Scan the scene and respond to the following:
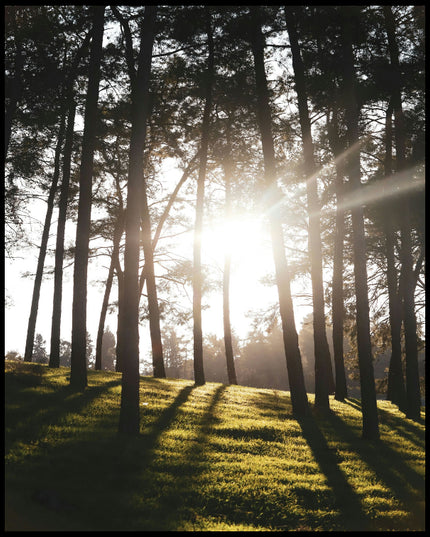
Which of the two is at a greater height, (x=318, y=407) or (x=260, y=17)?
(x=260, y=17)

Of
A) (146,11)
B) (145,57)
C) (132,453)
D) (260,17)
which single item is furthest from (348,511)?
(260,17)

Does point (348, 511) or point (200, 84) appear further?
point (200, 84)

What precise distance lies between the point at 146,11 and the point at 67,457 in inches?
387

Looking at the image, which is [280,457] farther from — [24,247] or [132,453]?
[24,247]

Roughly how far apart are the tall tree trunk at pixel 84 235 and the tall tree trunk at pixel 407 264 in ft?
33.7

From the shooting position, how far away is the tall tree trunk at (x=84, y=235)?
38.5 ft

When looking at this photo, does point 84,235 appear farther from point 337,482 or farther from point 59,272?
point 337,482

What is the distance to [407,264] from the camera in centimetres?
1478

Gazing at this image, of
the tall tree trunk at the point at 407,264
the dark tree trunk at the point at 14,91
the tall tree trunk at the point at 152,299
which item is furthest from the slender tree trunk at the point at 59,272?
the tall tree trunk at the point at 407,264

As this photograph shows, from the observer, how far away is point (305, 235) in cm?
2178

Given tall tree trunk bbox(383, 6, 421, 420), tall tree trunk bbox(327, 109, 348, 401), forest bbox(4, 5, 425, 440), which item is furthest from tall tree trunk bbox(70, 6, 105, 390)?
tall tree trunk bbox(383, 6, 421, 420)

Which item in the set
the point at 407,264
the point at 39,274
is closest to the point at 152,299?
the point at 39,274

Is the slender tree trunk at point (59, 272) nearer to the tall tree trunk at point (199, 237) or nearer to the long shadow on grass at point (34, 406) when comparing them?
the long shadow on grass at point (34, 406)

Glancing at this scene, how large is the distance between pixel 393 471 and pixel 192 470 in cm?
421
